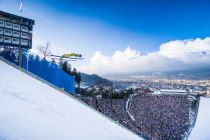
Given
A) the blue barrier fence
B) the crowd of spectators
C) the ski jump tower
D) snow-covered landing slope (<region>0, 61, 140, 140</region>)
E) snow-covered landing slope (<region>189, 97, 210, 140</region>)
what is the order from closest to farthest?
snow-covered landing slope (<region>0, 61, 140, 140</region>)
the blue barrier fence
the ski jump tower
snow-covered landing slope (<region>189, 97, 210, 140</region>)
the crowd of spectators

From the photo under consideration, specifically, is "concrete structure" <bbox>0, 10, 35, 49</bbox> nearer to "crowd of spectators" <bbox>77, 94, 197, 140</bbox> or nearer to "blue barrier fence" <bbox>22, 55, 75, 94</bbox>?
"blue barrier fence" <bbox>22, 55, 75, 94</bbox>

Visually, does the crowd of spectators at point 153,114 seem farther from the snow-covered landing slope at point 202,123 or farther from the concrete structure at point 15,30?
the concrete structure at point 15,30

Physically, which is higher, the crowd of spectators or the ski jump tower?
the ski jump tower

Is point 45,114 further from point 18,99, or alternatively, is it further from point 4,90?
point 4,90

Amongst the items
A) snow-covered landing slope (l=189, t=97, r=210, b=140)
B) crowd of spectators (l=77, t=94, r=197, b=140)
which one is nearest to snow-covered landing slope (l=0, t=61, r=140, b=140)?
crowd of spectators (l=77, t=94, r=197, b=140)

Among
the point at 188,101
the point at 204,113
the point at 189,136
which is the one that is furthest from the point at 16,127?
the point at 188,101
